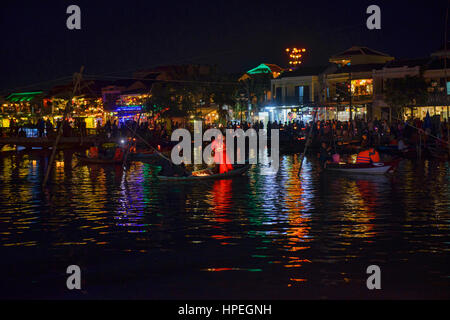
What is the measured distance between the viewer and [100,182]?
84.6 feet

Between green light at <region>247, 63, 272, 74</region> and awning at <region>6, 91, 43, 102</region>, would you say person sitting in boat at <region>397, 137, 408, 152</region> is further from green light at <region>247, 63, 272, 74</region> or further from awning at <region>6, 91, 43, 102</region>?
awning at <region>6, 91, 43, 102</region>

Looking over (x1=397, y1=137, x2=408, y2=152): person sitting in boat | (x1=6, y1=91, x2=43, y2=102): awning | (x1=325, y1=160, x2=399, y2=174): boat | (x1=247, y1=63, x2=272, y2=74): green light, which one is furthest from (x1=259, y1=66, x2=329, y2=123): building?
(x1=325, y1=160, x2=399, y2=174): boat

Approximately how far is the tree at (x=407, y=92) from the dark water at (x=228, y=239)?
3145 cm

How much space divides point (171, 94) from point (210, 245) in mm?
52698

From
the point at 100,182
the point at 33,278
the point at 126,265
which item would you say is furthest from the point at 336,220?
the point at 100,182

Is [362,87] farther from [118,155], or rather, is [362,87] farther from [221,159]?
[221,159]

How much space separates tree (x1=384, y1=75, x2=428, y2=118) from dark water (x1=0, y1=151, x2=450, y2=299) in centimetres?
3145

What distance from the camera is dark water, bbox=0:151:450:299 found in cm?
996

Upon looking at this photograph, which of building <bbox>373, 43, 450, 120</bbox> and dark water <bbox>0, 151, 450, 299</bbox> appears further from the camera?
building <bbox>373, 43, 450, 120</bbox>

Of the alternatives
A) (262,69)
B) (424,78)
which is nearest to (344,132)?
(424,78)

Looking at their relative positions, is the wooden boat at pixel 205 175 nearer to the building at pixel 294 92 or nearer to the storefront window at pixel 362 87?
the storefront window at pixel 362 87
